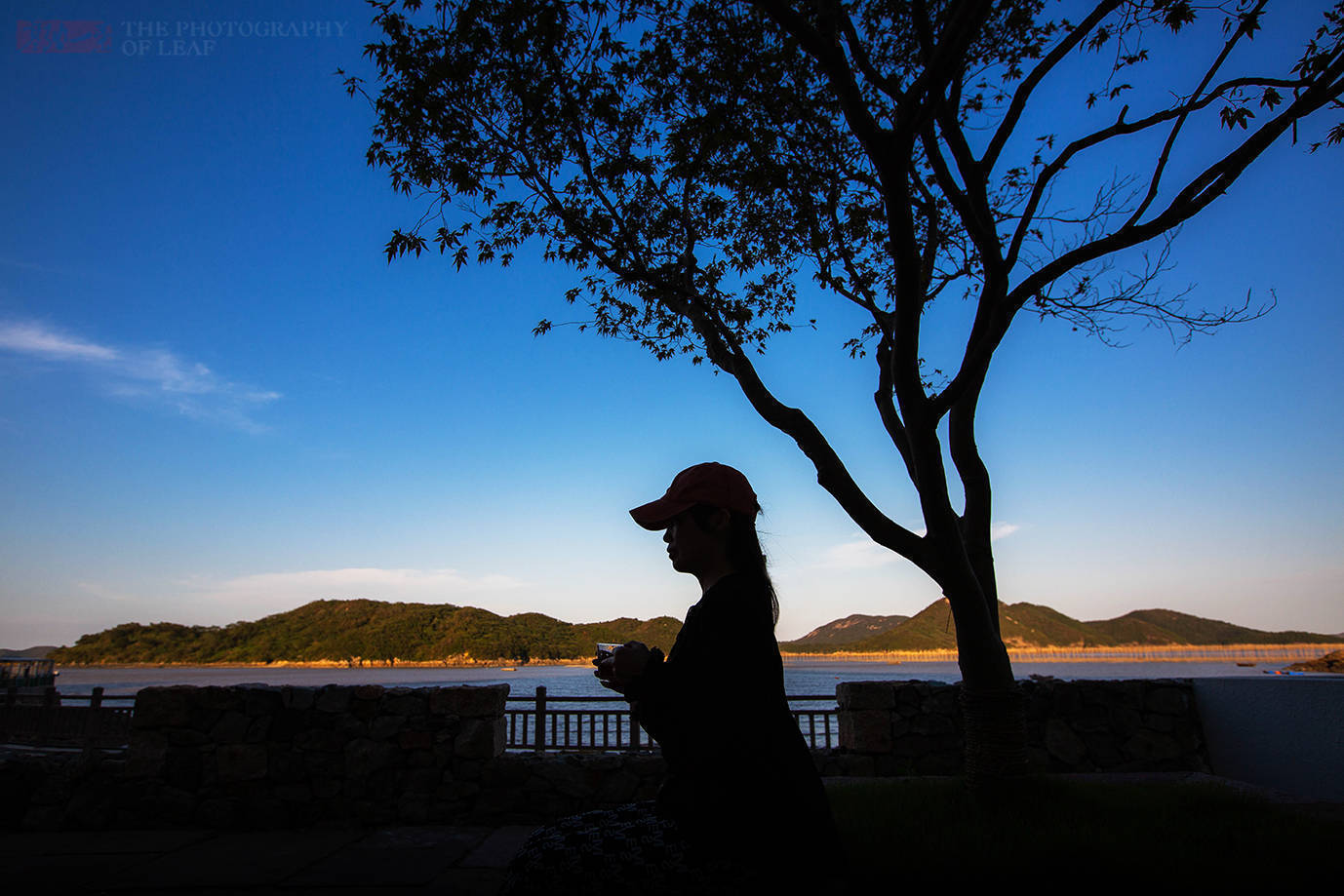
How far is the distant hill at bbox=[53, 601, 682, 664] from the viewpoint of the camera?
93312 millimetres

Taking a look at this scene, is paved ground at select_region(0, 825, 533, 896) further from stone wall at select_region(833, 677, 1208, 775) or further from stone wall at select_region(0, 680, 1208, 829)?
stone wall at select_region(833, 677, 1208, 775)

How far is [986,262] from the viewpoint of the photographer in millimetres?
4945

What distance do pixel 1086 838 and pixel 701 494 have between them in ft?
10.6

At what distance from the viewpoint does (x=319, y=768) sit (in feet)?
19.7

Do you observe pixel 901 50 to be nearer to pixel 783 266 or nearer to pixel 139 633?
pixel 783 266

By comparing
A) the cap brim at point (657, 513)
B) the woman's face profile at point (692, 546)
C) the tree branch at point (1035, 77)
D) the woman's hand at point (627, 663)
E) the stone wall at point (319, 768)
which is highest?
the tree branch at point (1035, 77)

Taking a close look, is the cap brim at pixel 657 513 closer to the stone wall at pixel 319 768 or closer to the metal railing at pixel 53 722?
the stone wall at pixel 319 768

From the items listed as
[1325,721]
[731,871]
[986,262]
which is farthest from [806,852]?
[1325,721]

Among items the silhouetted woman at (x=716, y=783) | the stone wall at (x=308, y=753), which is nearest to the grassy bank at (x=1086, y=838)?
the silhouetted woman at (x=716, y=783)

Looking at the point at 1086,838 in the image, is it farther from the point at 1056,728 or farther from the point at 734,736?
the point at 1056,728

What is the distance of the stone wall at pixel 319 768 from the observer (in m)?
5.82

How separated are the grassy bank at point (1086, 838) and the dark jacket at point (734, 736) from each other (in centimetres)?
219

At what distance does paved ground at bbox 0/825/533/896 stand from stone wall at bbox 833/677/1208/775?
3292 millimetres

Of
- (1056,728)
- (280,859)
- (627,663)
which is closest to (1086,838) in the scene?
(627,663)
